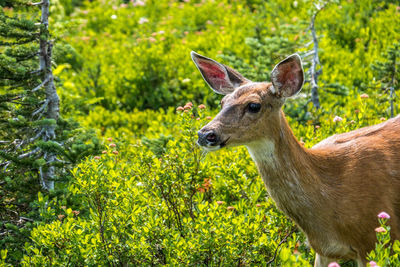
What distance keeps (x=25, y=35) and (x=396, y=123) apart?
3.28 m

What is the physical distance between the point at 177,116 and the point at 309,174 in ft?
5.11

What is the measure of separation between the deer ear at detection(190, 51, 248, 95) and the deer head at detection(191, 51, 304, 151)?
341 mm

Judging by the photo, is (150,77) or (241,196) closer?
(241,196)

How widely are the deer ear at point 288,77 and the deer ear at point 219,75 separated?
20.3 inches

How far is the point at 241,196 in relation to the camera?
17.1 ft

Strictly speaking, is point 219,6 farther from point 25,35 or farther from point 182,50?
point 25,35

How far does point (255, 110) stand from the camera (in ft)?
13.3

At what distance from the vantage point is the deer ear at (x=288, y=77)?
407 centimetres

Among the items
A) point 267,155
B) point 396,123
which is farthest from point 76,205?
point 396,123

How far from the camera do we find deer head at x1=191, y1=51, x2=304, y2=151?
3.96 meters

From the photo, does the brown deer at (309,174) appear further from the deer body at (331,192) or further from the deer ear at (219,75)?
the deer ear at (219,75)

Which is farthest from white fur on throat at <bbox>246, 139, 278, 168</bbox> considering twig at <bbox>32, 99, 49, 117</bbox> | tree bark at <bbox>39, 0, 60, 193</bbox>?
twig at <bbox>32, 99, 49, 117</bbox>

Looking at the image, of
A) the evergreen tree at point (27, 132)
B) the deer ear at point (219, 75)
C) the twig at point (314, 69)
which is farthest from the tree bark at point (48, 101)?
the twig at point (314, 69)

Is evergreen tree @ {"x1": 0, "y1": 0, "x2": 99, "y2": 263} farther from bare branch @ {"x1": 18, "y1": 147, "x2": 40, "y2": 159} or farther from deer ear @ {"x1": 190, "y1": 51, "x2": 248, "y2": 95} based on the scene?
deer ear @ {"x1": 190, "y1": 51, "x2": 248, "y2": 95}
